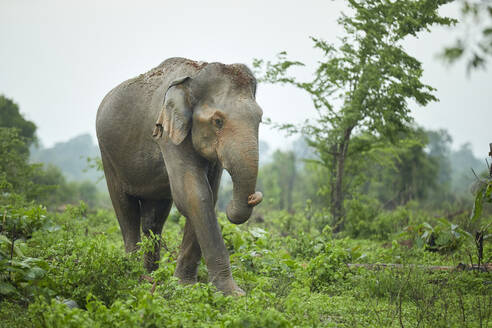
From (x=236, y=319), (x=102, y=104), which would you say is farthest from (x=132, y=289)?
(x=102, y=104)

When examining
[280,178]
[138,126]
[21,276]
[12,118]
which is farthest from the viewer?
[280,178]

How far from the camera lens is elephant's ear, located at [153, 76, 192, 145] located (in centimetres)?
533

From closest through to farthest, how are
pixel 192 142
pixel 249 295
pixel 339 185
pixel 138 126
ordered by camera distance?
pixel 249 295 < pixel 192 142 < pixel 138 126 < pixel 339 185

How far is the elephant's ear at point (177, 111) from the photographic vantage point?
5.33m

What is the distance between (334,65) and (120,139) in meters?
7.58

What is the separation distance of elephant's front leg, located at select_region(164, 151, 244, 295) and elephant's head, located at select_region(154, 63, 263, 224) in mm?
260

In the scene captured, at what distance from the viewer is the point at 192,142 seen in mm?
5457

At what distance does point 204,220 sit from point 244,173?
690mm

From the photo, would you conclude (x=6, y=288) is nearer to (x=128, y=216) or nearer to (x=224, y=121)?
(x=224, y=121)

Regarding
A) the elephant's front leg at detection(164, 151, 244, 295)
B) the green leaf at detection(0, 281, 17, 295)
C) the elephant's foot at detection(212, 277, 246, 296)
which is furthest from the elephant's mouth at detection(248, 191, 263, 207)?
the green leaf at detection(0, 281, 17, 295)

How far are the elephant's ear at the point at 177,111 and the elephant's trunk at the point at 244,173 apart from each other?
24.1 inches

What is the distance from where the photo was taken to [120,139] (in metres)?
6.44

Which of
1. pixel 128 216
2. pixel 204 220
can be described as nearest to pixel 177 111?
pixel 204 220

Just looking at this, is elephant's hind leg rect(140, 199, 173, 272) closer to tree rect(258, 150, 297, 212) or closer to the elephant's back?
the elephant's back
